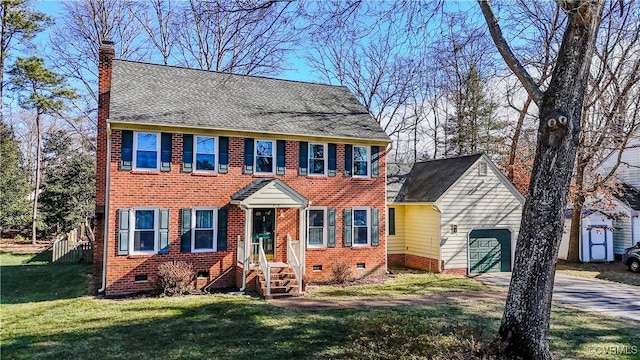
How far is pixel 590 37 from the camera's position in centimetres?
640

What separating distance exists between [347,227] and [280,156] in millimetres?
3749

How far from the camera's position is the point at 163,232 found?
12.7 m

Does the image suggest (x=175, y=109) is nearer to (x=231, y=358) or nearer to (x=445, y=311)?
(x=231, y=358)

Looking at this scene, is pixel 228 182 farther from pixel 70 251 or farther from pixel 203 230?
pixel 70 251

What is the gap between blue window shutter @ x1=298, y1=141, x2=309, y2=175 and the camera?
14.9m

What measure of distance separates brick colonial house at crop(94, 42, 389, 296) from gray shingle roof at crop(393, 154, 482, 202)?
8.92 feet

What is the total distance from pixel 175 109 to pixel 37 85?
1577 centimetres

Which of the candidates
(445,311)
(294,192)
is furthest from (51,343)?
(445,311)

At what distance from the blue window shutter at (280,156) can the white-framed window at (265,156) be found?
0.15 metres

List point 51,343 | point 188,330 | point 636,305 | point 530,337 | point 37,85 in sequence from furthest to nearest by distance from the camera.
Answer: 1. point 37,85
2. point 636,305
3. point 188,330
4. point 51,343
5. point 530,337

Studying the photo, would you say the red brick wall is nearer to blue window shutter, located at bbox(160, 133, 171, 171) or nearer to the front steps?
blue window shutter, located at bbox(160, 133, 171, 171)

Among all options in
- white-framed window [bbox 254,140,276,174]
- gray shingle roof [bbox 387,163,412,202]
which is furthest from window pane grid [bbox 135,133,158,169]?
gray shingle roof [bbox 387,163,412,202]

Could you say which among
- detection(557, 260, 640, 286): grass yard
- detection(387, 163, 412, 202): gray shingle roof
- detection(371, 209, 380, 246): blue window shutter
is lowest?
detection(557, 260, 640, 286): grass yard

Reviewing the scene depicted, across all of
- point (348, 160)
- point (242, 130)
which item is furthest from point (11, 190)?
point (348, 160)
